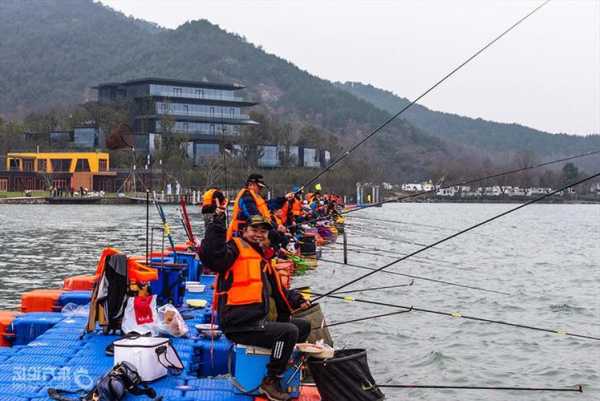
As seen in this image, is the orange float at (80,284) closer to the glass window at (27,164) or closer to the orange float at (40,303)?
the orange float at (40,303)

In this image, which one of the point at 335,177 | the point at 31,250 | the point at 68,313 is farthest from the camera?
the point at 335,177

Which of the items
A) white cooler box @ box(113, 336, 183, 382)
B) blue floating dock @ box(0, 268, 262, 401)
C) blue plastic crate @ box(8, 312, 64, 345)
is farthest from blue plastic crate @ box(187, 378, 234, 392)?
blue plastic crate @ box(8, 312, 64, 345)

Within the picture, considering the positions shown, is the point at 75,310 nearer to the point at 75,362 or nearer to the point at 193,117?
the point at 75,362

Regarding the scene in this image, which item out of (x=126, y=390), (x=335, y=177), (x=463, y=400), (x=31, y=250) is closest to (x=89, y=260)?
(x=31, y=250)

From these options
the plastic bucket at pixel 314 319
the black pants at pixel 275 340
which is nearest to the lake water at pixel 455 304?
the plastic bucket at pixel 314 319

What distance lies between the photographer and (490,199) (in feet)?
544

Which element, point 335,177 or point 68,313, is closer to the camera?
point 68,313

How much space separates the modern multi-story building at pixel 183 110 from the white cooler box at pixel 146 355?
94869 mm

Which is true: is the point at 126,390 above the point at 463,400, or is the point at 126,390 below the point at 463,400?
above

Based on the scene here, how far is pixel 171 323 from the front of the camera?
9969 millimetres

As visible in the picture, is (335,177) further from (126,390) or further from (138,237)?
(126,390)

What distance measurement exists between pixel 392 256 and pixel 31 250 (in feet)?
50.2

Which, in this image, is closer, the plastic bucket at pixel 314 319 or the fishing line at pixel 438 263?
the plastic bucket at pixel 314 319

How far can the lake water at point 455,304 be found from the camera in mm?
13180
